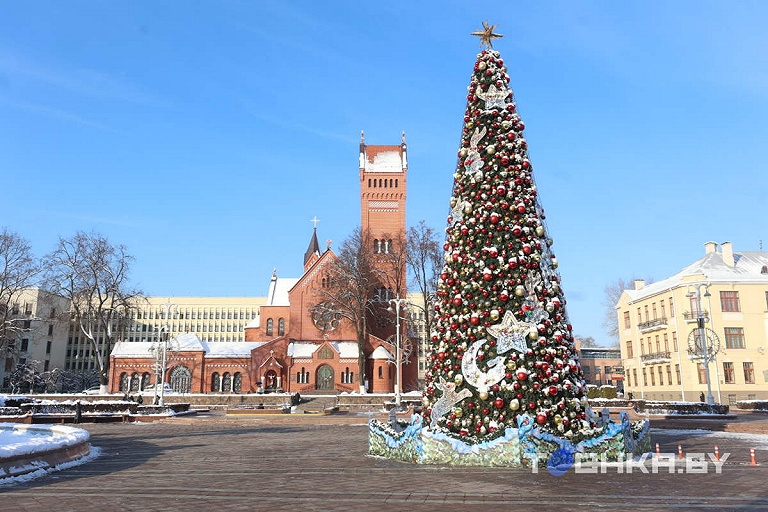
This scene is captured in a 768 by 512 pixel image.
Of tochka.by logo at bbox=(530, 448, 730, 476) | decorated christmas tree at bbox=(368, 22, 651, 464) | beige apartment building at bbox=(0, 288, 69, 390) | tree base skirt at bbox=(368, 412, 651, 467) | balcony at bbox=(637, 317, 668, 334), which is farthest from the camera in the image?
beige apartment building at bbox=(0, 288, 69, 390)

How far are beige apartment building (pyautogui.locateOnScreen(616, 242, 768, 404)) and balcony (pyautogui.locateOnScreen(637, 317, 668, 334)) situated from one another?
8 cm

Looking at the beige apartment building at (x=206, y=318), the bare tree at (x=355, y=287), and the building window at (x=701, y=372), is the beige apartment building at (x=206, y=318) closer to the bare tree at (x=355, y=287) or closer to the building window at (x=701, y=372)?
the bare tree at (x=355, y=287)

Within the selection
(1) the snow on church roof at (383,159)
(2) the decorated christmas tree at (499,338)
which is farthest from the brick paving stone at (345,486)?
(1) the snow on church roof at (383,159)

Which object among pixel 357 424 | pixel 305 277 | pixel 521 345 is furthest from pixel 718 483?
pixel 305 277

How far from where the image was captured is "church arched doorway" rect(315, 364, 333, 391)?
179 ft

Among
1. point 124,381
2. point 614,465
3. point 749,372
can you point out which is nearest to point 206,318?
point 124,381

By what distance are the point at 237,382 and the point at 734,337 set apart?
41.6m

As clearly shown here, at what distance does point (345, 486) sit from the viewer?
907cm

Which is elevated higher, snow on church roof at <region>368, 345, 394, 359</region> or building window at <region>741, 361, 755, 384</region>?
snow on church roof at <region>368, 345, 394, 359</region>

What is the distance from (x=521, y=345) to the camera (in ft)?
36.4

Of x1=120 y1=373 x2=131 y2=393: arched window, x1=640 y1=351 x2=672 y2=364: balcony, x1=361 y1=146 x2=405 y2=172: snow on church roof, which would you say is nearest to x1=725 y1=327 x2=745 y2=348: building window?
x1=640 y1=351 x2=672 y2=364: balcony

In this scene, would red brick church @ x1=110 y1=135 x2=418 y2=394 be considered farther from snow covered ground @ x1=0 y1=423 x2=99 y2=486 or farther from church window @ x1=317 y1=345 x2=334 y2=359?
snow covered ground @ x1=0 y1=423 x2=99 y2=486

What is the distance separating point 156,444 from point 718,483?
1464cm

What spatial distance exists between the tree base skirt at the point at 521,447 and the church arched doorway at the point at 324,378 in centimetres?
4385
